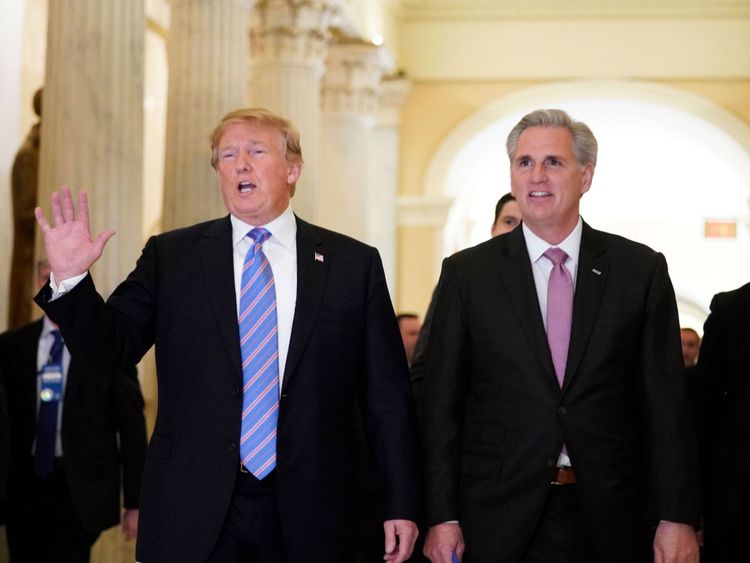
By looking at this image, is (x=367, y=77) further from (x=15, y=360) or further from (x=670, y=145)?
(x=15, y=360)

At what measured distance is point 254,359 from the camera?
13.4ft

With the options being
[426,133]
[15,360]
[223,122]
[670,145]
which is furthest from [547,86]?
[223,122]

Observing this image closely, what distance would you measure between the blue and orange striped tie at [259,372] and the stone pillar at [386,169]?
55.0 feet

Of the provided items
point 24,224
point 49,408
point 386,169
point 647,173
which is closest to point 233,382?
point 49,408

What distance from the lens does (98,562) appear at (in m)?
9.05

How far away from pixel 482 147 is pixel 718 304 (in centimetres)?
1809

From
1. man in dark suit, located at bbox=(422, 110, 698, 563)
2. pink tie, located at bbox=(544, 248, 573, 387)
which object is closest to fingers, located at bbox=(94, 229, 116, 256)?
man in dark suit, located at bbox=(422, 110, 698, 563)

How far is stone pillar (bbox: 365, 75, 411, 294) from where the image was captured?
21.1m

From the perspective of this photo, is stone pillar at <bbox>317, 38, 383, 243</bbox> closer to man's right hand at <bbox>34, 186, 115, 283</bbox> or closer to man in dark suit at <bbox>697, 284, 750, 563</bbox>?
man in dark suit at <bbox>697, 284, 750, 563</bbox>

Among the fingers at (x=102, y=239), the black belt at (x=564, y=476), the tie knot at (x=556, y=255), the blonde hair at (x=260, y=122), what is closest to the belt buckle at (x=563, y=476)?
the black belt at (x=564, y=476)

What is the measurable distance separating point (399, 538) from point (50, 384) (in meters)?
3.09

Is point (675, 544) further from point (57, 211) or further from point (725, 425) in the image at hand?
point (57, 211)

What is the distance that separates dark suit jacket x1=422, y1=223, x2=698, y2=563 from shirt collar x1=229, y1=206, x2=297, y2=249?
55 centimetres

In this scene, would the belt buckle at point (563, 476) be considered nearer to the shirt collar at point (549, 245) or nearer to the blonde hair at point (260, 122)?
the shirt collar at point (549, 245)
